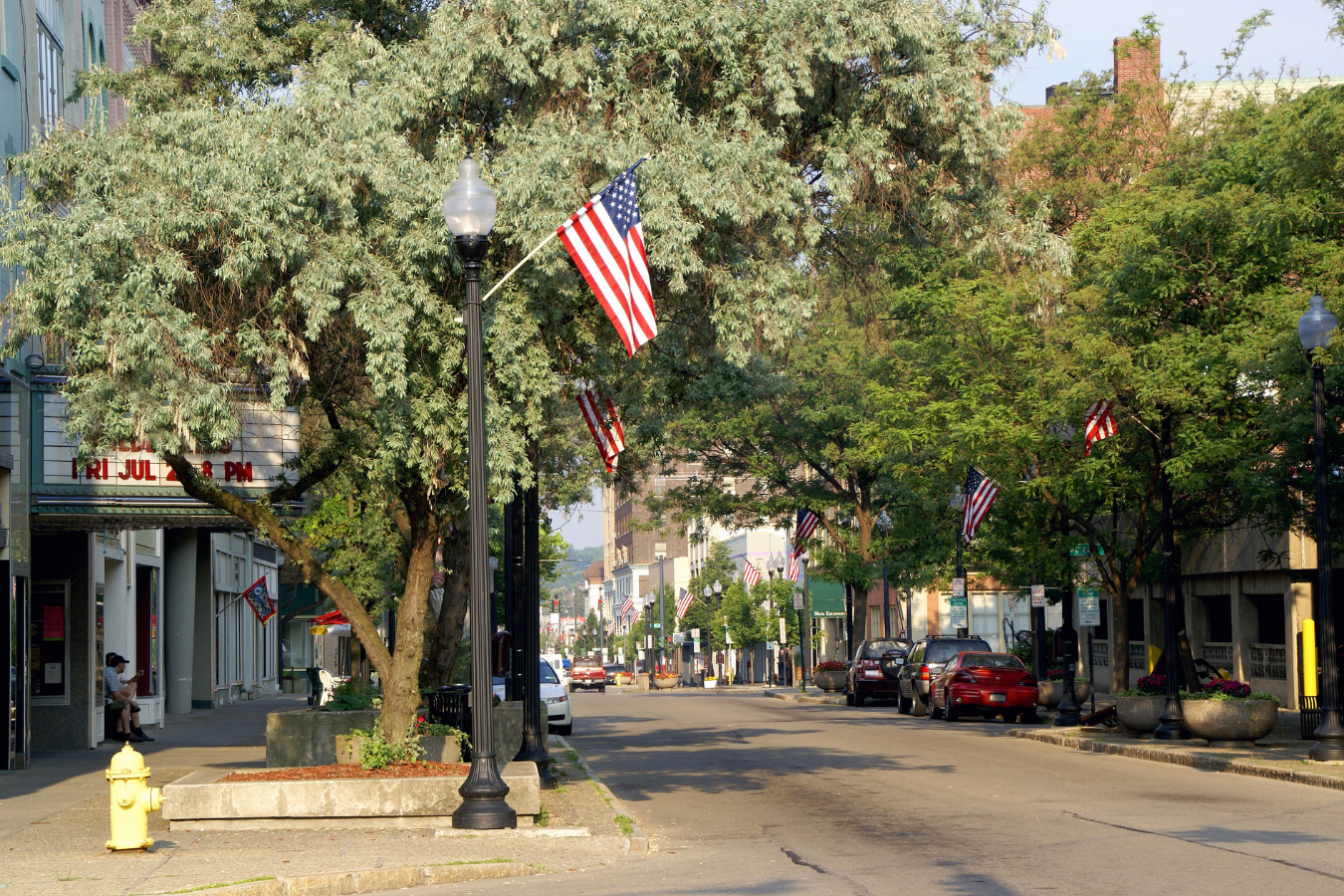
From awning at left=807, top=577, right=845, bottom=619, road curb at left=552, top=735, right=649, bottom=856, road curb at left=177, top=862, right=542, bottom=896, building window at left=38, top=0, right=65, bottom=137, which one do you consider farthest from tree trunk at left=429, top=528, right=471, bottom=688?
awning at left=807, top=577, right=845, bottom=619

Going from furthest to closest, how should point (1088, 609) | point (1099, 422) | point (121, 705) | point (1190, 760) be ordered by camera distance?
point (1088, 609) → point (121, 705) → point (1099, 422) → point (1190, 760)

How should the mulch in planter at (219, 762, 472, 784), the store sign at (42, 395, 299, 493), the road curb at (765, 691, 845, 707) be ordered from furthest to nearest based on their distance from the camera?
the road curb at (765, 691, 845, 707)
the store sign at (42, 395, 299, 493)
the mulch in planter at (219, 762, 472, 784)

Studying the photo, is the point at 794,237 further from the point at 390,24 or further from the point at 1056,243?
the point at 390,24

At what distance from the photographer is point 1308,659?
2539cm

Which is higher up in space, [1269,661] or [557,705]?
[1269,661]

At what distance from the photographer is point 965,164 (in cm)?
1485

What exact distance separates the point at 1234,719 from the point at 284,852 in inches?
581

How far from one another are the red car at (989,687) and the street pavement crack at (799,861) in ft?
67.9

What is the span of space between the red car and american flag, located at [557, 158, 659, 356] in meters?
20.8

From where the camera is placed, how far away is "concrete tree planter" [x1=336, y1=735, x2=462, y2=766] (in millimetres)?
14555

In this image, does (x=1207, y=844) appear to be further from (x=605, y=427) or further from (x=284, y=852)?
(x=605, y=427)

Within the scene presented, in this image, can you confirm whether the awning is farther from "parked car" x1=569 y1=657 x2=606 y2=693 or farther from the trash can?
the trash can

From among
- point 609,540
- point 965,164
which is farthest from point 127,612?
point 609,540

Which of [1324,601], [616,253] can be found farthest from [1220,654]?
[616,253]
